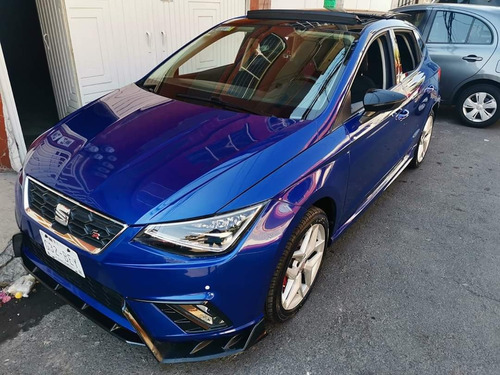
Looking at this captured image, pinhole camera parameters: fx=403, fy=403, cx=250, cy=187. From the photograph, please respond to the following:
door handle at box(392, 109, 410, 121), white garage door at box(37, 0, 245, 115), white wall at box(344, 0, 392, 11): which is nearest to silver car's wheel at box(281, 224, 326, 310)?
door handle at box(392, 109, 410, 121)

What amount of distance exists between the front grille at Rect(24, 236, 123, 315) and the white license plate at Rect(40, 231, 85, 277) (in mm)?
43

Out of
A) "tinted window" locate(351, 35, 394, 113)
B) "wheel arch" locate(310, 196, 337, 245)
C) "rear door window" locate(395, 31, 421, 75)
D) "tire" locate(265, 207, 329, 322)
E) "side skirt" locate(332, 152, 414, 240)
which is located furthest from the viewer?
"rear door window" locate(395, 31, 421, 75)

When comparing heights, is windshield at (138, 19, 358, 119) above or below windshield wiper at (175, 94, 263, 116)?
above

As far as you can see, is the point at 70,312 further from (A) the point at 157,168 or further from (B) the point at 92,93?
(B) the point at 92,93

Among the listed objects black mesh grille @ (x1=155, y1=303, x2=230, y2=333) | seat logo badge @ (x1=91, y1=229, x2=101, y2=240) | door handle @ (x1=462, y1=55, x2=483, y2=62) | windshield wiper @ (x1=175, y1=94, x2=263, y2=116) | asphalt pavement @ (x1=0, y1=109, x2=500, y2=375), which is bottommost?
asphalt pavement @ (x1=0, y1=109, x2=500, y2=375)

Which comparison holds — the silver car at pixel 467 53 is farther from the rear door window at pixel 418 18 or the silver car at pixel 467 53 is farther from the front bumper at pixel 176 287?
the front bumper at pixel 176 287

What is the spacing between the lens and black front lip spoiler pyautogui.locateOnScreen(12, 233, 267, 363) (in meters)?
1.78

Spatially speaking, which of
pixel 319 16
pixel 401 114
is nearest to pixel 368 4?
pixel 401 114

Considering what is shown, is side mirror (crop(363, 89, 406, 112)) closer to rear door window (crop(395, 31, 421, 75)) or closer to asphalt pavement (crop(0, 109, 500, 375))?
rear door window (crop(395, 31, 421, 75))

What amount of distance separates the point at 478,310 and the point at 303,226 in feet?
4.50

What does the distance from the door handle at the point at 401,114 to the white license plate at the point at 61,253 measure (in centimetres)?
244

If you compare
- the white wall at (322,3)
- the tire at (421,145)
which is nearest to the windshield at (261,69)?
the tire at (421,145)

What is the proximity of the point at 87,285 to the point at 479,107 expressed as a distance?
20.2ft

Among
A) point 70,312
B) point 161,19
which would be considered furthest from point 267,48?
point 161,19
